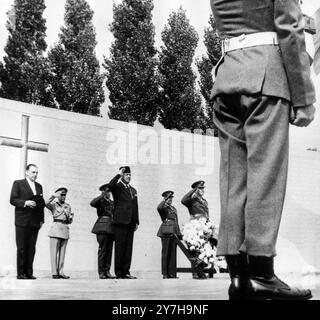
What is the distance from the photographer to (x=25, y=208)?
6.55 m

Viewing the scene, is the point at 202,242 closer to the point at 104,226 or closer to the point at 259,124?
the point at 104,226

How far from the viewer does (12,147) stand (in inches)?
296

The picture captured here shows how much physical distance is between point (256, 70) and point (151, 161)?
7555mm

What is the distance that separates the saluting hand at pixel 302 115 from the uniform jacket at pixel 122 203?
5.16 m

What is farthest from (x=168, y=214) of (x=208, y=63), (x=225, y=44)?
(x=225, y=44)

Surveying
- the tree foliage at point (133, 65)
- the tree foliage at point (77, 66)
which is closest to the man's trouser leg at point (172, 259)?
the tree foliage at point (133, 65)

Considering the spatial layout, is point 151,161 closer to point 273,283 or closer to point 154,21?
point 154,21

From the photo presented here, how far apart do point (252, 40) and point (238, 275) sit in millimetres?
641

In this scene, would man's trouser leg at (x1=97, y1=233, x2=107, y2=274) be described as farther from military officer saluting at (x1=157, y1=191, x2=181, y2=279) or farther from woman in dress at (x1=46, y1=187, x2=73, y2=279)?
military officer saluting at (x1=157, y1=191, x2=181, y2=279)

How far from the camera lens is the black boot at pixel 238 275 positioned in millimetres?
1760
